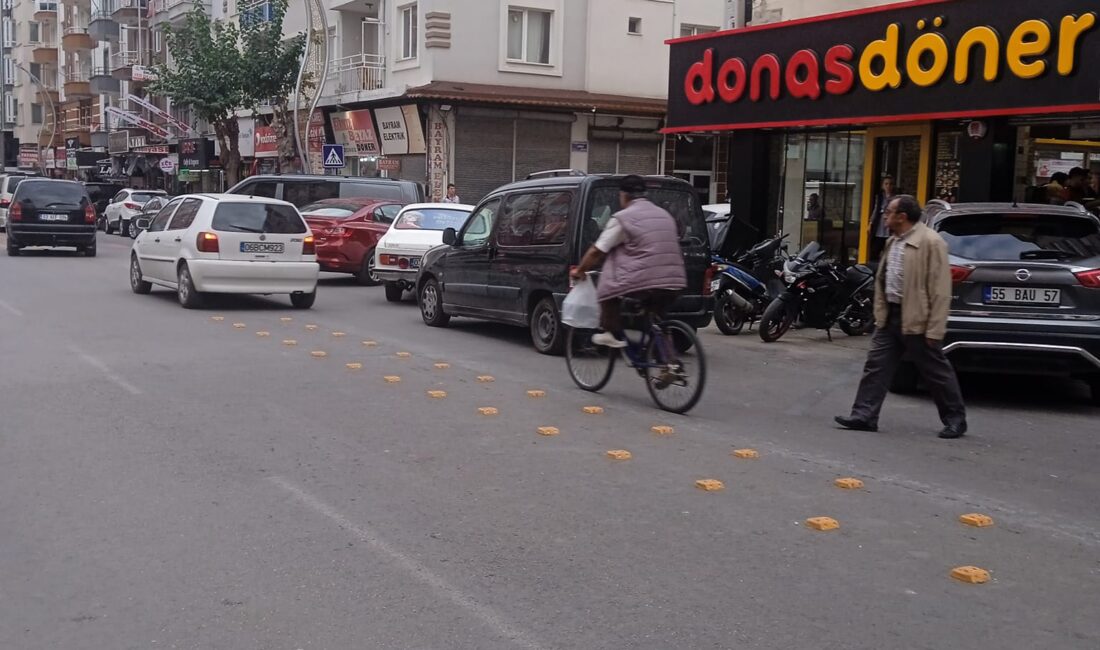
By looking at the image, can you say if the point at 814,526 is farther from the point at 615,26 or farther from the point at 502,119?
the point at 615,26

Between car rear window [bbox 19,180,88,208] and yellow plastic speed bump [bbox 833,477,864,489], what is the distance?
22.9m

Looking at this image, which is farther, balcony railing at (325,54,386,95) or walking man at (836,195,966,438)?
balcony railing at (325,54,386,95)

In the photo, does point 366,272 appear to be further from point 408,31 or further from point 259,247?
point 408,31

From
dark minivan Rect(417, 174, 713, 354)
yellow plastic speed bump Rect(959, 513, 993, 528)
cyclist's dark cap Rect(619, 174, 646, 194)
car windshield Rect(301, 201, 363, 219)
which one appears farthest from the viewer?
car windshield Rect(301, 201, 363, 219)

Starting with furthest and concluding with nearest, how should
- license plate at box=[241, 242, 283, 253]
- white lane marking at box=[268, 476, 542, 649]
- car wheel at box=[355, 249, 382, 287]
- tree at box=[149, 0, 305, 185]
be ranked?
1. tree at box=[149, 0, 305, 185]
2. car wheel at box=[355, 249, 382, 287]
3. license plate at box=[241, 242, 283, 253]
4. white lane marking at box=[268, 476, 542, 649]

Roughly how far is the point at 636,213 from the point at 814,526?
3.68 meters

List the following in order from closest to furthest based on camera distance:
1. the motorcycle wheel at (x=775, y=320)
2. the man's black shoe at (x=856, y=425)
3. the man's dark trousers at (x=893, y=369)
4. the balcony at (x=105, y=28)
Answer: the man's dark trousers at (x=893, y=369) < the man's black shoe at (x=856, y=425) < the motorcycle wheel at (x=775, y=320) < the balcony at (x=105, y=28)

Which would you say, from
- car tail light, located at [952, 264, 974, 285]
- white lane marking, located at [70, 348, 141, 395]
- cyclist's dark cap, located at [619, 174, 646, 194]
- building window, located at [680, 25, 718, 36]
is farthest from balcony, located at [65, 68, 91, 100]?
car tail light, located at [952, 264, 974, 285]

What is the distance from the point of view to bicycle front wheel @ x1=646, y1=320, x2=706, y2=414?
886 cm

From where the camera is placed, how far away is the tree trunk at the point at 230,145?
39.4m

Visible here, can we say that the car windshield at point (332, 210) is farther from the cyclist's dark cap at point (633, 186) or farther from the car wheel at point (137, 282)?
the cyclist's dark cap at point (633, 186)

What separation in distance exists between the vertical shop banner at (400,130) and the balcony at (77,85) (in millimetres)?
38869

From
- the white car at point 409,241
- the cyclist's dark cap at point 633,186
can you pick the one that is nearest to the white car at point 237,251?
the white car at point 409,241

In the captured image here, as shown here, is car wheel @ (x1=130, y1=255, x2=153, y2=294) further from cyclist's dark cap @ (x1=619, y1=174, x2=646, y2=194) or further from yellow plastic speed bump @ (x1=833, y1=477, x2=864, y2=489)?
yellow plastic speed bump @ (x1=833, y1=477, x2=864, y2=489)
